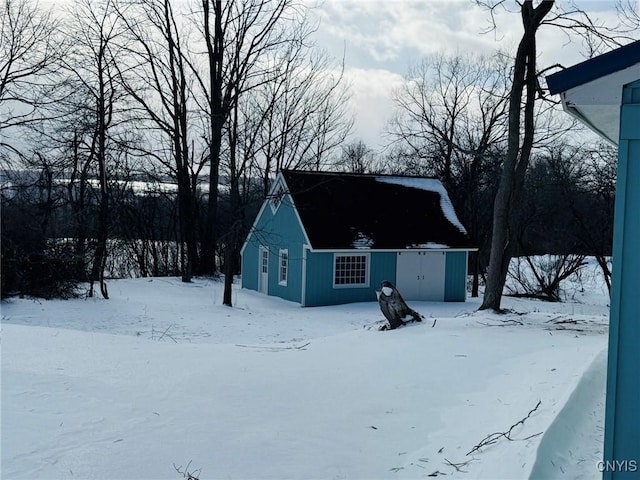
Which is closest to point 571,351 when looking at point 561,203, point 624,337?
point 624,337

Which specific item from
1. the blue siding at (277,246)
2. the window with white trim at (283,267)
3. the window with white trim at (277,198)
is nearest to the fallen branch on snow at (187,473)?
the blue siding at (277,246)

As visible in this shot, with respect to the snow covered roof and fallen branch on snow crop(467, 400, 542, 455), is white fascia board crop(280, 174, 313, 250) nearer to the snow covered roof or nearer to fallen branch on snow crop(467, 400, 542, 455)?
the snow covered roof

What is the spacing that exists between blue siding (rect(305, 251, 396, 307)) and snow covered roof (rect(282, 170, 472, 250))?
58 cm

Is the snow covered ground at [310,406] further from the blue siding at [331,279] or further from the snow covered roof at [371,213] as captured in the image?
the snow covered roof at [371,213]

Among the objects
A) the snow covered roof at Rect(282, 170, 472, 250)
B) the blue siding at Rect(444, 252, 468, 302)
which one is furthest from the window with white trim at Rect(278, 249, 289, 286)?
the blue siding at Rect(444, 252, 468, 302)

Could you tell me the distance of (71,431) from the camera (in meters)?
5.32

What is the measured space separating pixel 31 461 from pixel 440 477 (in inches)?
130

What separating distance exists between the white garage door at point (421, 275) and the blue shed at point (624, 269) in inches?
765

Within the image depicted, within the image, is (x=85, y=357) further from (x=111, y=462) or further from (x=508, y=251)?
(x=508, y=251)

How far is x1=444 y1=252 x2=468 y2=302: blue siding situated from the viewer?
932 inches

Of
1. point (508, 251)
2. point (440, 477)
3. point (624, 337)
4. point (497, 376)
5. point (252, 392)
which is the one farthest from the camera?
point (508, 251)

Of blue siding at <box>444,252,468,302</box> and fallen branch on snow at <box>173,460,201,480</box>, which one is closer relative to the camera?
fallen branch on snow at <box>173,460,201,480</box>

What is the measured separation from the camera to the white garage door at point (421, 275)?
2316 cm

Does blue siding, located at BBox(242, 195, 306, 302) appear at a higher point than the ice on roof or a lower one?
lower
